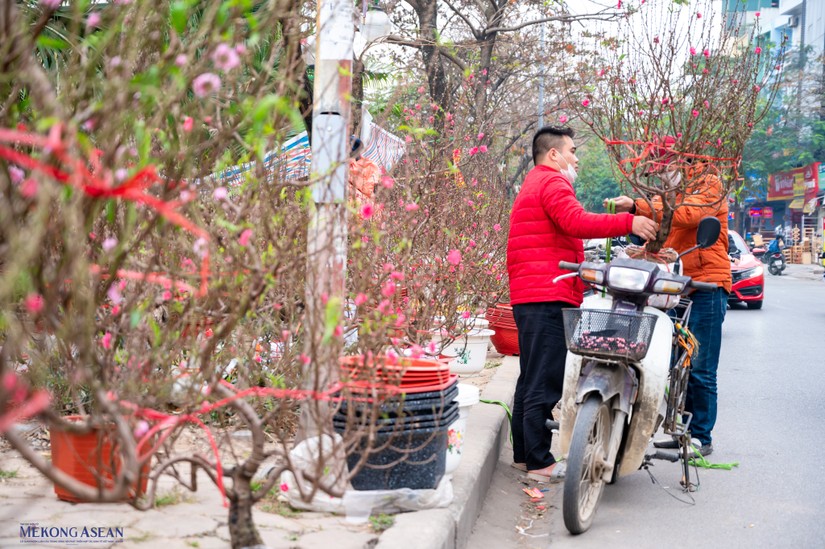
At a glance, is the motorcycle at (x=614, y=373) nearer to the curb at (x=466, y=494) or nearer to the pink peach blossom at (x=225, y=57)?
the curb at (x=466, y=494)

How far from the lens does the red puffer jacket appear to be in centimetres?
529

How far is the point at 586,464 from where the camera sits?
4.52m

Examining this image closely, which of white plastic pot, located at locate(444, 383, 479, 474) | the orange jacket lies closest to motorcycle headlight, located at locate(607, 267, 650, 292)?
the orange jacket

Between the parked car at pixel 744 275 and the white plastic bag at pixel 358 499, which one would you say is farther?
the parked car at pixel 744 275

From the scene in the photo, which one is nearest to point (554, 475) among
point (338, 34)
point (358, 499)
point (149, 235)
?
point (358, 499)

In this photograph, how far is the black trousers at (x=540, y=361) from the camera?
542cm

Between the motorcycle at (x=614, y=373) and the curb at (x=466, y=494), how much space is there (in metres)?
0.48

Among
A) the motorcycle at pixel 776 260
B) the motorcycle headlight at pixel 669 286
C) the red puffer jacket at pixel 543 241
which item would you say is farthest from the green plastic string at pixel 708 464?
the motorcycle at pixel 776 260

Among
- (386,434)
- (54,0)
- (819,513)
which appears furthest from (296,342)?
(54,0)

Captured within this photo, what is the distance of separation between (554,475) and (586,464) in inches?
41.0

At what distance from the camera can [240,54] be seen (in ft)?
7.82

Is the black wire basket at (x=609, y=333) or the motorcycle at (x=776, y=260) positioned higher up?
the black wire basket at (x=609, y=333)

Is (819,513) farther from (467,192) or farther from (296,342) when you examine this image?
(467,192)

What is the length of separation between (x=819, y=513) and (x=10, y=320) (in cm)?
451
